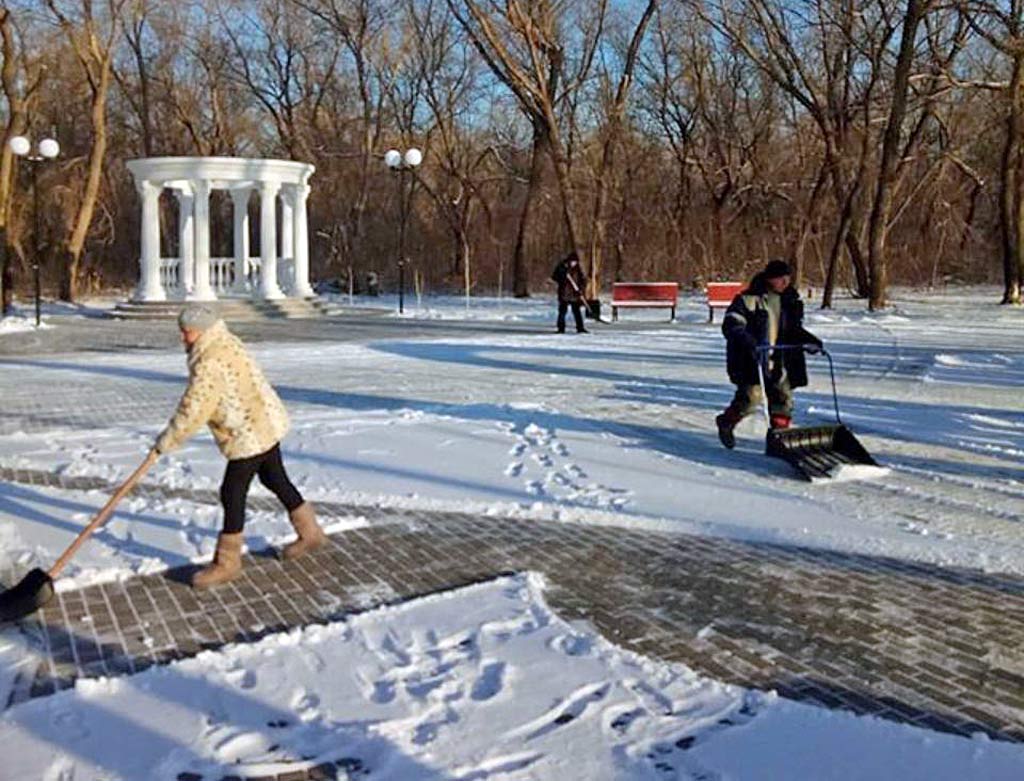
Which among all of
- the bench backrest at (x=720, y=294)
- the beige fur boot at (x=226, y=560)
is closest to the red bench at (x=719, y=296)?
the bench backrest at (x=720, y=294)

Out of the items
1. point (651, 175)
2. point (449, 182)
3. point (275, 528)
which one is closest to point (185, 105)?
point (449, 182)

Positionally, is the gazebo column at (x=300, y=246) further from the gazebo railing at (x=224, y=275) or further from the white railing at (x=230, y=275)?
the gazebo railing at (x=224, y=275)

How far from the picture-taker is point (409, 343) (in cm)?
2027

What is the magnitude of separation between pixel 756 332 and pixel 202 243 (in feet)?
74.9

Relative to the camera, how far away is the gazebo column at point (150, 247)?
2867cm

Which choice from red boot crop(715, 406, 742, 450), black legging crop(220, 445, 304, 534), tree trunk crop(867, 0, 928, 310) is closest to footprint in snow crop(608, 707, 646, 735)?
black legging crop(220, 445, 304, 534)

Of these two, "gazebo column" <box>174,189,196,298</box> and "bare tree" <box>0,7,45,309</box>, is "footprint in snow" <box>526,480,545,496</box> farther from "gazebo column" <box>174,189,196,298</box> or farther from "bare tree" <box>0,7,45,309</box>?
"gazebo column" <box>174,189,196,298</box>

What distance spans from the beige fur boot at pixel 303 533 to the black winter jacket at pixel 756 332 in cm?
442

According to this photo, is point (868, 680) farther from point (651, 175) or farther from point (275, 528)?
point (651, 175)

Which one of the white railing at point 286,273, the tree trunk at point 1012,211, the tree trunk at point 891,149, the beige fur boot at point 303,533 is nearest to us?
the beige fur boot at point 303,533

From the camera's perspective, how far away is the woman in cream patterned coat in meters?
5.40

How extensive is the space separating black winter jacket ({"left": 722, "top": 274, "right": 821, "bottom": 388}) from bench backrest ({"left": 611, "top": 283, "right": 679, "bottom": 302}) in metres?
16.7

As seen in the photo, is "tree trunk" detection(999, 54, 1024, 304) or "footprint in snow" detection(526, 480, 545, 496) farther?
"tree trunk" detection(999, 54, 1024, 304)

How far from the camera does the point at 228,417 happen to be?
18.2 ft
